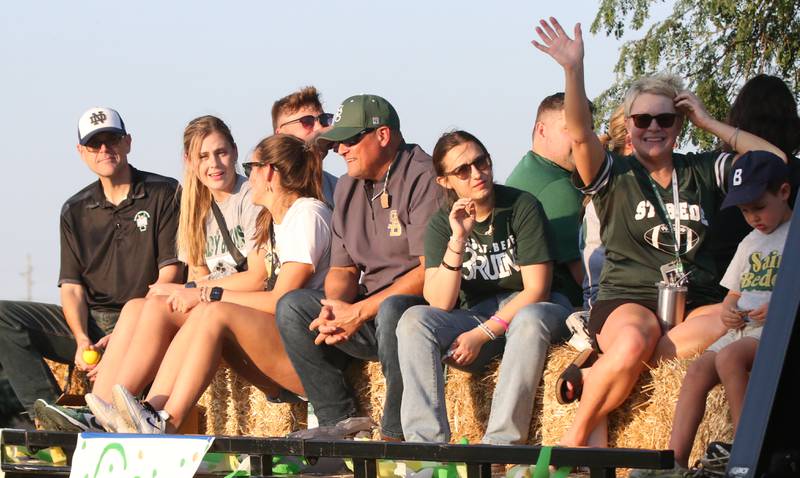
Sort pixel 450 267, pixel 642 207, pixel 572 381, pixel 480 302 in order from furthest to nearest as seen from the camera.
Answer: pixel 480 302 → pixel 450 267 → pixel 642 207 → pixel 572 381

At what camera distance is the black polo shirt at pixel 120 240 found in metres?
8.50

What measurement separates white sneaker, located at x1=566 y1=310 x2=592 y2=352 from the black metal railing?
1384 millimetres

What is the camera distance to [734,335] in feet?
16.5

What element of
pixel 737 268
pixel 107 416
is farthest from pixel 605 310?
pixel 107 416

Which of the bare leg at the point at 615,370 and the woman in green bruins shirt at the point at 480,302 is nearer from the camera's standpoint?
the bare leg at the point at 615,370

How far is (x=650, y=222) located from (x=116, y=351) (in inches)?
129

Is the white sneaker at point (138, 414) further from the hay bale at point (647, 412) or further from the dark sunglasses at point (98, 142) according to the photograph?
the dark sunglasses at point (98, 142)

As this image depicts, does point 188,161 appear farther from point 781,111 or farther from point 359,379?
point 781,111

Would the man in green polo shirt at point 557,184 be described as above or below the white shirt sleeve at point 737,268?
above

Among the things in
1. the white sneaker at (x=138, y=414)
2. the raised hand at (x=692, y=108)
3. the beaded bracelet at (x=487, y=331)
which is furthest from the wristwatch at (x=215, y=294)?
the raised hand at (x=692, y=108)

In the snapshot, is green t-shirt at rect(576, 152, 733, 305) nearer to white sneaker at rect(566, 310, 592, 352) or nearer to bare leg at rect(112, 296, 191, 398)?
white sneaker at rect(566, 310, 592, 352)

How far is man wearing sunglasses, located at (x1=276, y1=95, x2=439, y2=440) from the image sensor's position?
21.8 ft

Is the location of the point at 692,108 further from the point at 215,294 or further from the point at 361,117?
the point at 215,294

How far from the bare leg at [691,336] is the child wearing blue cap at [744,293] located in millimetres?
159
